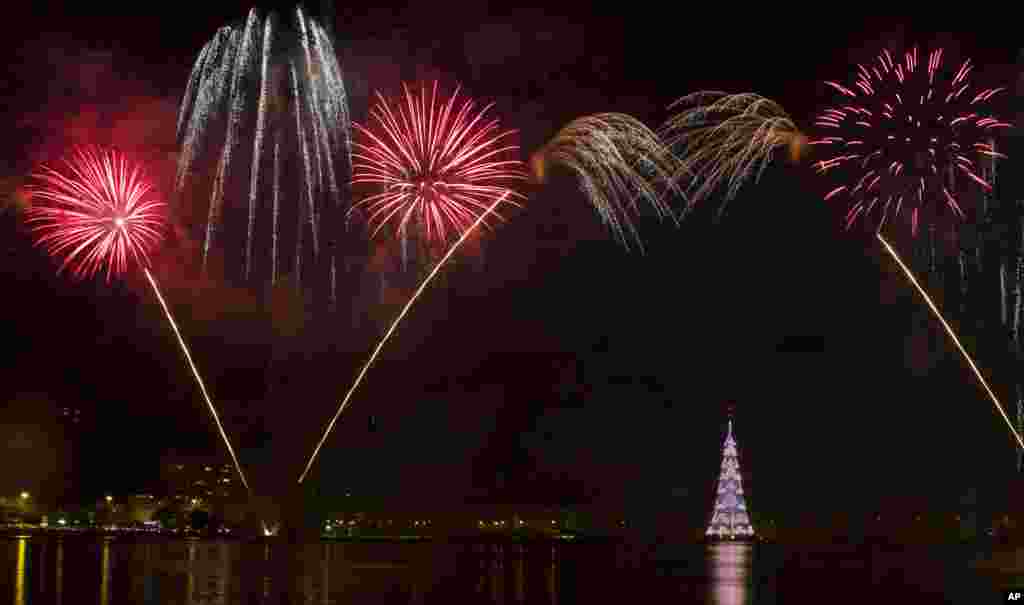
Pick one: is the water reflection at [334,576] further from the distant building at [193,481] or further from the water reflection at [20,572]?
the distant building at [193,481]

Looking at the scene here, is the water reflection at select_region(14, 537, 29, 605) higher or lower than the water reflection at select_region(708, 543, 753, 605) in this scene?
higher

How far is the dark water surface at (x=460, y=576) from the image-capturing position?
25438mm

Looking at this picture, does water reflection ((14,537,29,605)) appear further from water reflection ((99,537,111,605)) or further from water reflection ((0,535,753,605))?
water reflection ((99,537,111,605))

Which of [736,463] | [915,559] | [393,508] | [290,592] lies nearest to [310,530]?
[393,508]

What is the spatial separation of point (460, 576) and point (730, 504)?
220 feet

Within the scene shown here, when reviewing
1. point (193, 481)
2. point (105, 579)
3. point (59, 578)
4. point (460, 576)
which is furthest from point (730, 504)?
point (59, 578)

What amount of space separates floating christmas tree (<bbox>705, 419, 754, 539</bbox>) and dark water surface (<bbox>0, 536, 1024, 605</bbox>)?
44717mm

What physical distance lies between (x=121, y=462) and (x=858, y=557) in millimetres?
56669

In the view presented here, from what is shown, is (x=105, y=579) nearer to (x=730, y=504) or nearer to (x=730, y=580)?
(x=730, y=580)

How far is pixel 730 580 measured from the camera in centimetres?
3325

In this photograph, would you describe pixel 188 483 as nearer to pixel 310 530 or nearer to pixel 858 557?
pixel 310 530

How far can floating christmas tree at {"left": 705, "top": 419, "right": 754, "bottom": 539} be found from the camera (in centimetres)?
9475

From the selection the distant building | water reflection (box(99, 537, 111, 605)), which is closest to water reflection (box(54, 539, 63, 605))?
water reflection (box(99, 537, 111, 605))

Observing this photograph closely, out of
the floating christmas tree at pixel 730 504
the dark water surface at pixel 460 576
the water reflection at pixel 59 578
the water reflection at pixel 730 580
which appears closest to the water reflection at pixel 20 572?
the dark water surface at pixel 460 576
